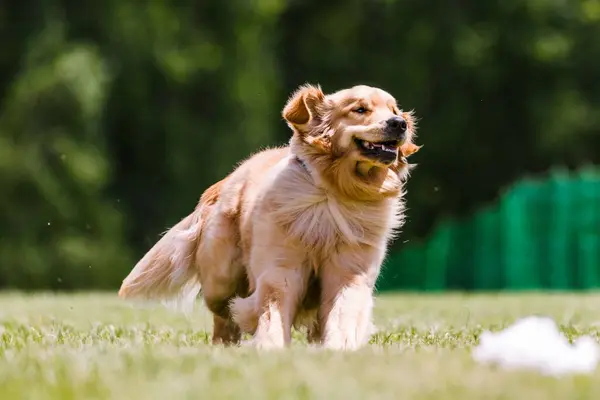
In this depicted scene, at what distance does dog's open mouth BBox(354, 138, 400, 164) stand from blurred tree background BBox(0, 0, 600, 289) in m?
15.5

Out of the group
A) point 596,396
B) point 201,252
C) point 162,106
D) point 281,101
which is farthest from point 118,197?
point 596,396

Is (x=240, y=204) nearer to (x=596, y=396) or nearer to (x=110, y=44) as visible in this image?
(x=596, y=396)

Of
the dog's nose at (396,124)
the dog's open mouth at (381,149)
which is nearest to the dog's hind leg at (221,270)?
the dog's open mouth at (381,149)

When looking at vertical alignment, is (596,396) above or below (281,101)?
below

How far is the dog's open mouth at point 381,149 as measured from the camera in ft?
18.6

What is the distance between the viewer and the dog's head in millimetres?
5680

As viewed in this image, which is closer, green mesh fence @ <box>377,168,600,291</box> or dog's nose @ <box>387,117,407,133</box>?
dog's nose @ <box>387,117,407,133</box>

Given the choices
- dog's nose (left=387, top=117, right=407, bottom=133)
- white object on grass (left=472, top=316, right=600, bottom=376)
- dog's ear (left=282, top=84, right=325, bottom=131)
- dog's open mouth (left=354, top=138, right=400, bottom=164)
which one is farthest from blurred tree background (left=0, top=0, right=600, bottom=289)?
white object on grass (left=472, top=316, right=600, bottom=376)

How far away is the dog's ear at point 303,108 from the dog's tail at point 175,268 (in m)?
1.04

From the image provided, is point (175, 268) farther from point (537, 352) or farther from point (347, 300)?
point (537, 352)

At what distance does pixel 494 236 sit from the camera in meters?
19.4

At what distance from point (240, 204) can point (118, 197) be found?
55.4ft

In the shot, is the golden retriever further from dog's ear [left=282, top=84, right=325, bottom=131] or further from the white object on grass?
the white object on grass

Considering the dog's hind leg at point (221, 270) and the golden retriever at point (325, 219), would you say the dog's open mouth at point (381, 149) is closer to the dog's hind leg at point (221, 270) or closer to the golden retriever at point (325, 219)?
the golden retriever at point (325, 219)
